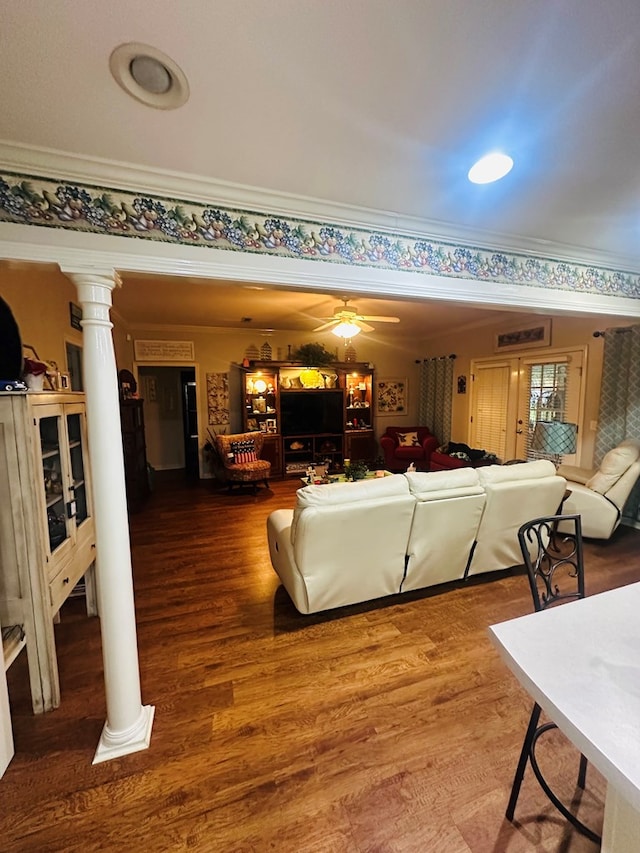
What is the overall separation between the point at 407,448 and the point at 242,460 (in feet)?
9.62

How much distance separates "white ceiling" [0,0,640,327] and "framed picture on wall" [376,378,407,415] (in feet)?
18.2

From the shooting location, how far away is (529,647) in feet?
3.33

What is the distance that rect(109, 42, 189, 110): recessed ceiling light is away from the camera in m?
0.93

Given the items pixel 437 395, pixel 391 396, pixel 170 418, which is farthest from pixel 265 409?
pixel 437 395

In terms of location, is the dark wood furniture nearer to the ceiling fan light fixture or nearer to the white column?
the ceiling fan light fixture

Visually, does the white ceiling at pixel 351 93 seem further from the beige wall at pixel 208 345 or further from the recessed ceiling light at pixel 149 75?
the beige wall at pixel 208 345

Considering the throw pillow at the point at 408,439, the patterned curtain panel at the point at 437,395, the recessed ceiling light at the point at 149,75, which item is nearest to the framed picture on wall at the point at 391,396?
the patterned curtain panel at the point at 437,395

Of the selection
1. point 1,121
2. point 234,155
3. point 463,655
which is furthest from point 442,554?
point 1,121

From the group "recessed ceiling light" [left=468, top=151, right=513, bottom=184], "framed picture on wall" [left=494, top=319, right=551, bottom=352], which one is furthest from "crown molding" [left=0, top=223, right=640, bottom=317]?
"framed picture on wall" [left=494, top=319, right=551, bottom=352]

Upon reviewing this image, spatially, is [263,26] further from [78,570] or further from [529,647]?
[78,570]

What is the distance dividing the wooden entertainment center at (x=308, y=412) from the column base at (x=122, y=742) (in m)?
4.71

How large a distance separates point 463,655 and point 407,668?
368 mm

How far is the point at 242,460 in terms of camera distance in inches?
214

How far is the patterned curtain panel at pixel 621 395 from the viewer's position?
3.74 metres
